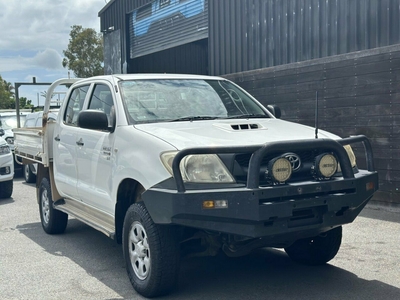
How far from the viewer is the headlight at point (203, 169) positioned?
4.14 metres

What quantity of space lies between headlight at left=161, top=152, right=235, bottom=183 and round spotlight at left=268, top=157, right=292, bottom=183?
12.2 inches

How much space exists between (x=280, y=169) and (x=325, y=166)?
449 mm

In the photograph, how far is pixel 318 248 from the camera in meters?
5.33

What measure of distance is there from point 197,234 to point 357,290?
145 centimetres

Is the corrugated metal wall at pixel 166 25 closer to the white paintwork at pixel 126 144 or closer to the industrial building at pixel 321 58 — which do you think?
the industrial building at pixel 321 58

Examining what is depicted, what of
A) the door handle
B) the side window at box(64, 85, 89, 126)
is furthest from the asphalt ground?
the side window at box(64, 85, 89, 126)

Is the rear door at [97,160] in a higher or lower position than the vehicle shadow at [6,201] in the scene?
higher

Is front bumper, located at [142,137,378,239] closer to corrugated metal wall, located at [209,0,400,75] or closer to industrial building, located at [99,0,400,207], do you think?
industrial building, located at [99,0,400,207]

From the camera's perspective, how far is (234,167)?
4.15 m

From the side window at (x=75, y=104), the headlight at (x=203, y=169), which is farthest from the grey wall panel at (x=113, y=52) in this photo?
the headlight at (x=203, y=169)

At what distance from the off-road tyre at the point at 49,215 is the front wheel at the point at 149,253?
8.49 feet

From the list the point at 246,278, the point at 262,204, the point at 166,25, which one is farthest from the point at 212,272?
the point at 166,25

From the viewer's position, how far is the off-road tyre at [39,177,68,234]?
7.12 metres

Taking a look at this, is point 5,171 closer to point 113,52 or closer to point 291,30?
point 291,30
